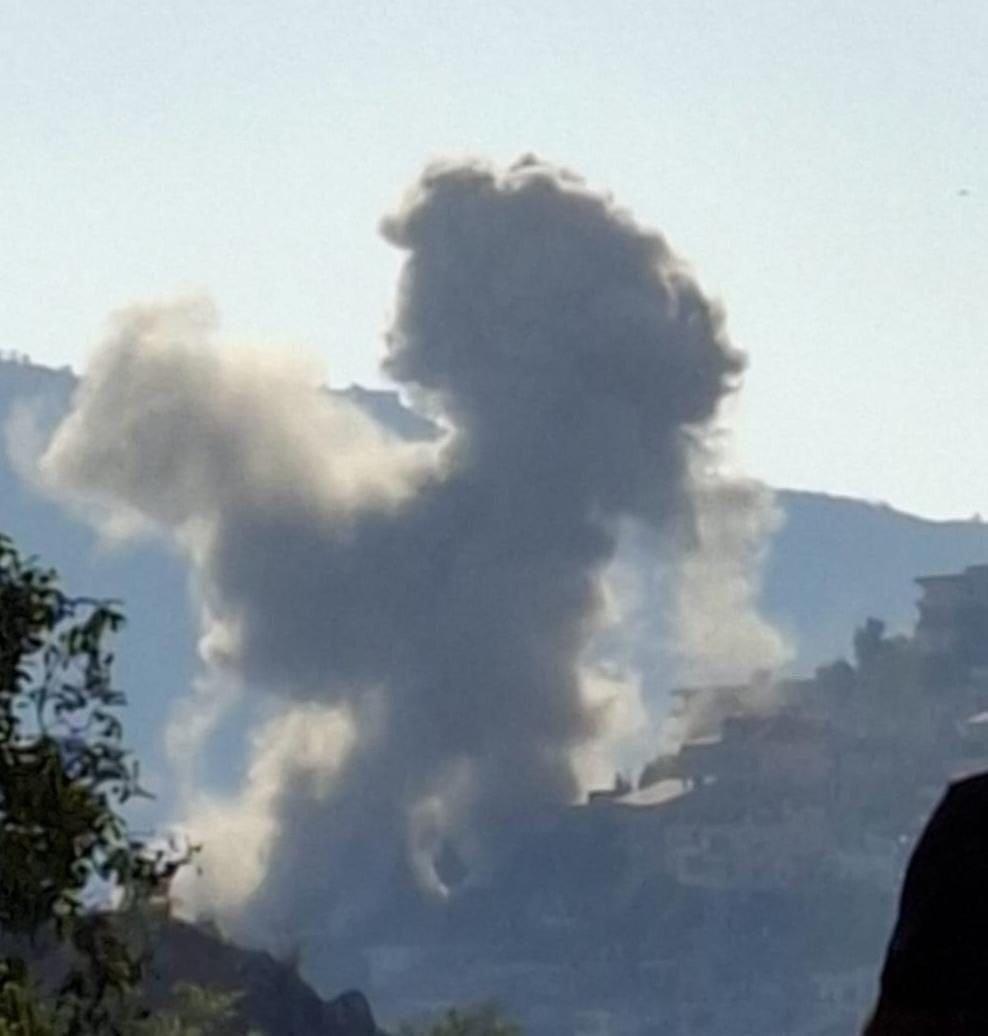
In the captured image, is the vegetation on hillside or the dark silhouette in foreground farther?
the vegetation on hillside

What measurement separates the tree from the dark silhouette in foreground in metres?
5.08

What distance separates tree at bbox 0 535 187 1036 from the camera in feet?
39.4

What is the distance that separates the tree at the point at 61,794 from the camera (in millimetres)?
12016

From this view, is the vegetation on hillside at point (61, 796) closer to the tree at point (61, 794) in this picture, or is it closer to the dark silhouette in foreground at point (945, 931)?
the tree at point (61, 794)

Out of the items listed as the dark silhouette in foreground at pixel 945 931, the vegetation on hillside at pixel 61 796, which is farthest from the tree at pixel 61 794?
the dark silhouette in foreground at pixel 945 931

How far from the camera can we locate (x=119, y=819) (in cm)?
1262

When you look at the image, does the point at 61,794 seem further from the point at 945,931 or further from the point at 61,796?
the point at 945,931

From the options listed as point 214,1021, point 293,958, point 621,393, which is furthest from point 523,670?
point 214,1021

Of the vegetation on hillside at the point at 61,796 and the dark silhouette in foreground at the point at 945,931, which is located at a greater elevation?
the vegetation on hillside at the point at 61,796

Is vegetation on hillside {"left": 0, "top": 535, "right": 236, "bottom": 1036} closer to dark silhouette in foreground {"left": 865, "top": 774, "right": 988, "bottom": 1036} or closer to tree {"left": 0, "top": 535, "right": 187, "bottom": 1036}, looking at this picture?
tree {"left": 0, "top": 535, "right": 187, "bottom": 1036}

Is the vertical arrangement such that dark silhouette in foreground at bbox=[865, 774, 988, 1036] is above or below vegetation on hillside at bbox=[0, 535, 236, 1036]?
below

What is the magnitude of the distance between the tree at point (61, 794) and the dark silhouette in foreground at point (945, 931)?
508cm

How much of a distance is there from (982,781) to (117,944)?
23.8ft

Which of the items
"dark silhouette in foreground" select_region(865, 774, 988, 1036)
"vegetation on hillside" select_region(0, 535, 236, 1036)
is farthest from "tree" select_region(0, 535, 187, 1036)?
"dark silhouette in foreground" select_region(865, 774, 988, 1036)
